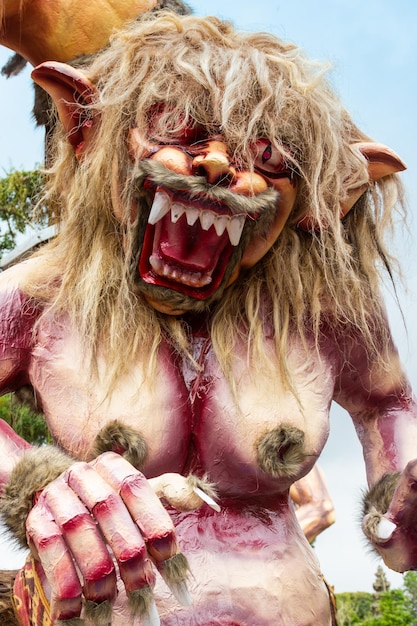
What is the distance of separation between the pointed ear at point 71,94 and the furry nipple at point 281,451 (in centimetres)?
67

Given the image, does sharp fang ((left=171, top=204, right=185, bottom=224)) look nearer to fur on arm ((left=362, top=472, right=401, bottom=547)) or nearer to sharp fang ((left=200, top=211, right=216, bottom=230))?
sharp fang ((left=200, top=211, right=216, bottom=230))

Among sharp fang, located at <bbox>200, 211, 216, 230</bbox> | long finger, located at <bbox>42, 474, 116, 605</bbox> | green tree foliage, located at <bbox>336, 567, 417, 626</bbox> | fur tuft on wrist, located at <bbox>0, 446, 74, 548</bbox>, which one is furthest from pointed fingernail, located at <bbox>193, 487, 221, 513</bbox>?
green tree foliage, located at <bbox>336, 567, 417, 626</bbox>

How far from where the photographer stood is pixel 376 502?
1.92 metres

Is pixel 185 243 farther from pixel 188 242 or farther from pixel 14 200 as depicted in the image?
pixel 14 200

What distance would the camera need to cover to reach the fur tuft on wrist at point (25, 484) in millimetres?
1558

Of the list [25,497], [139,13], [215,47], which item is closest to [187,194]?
[215,47]

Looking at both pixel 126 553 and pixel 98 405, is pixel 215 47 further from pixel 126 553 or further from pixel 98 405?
pixel 126 553

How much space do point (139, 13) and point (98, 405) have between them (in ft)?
4.51

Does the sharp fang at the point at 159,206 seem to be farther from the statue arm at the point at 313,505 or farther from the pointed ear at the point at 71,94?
the statue arm at the point at 313,505

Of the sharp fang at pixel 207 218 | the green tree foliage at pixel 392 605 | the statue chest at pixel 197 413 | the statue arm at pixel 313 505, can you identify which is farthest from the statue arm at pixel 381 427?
the green tree foliage at pixel 392 605

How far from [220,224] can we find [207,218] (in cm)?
3

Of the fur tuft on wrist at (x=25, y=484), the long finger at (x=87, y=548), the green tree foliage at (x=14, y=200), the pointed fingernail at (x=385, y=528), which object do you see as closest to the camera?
the long finger at (x=87, y=548)

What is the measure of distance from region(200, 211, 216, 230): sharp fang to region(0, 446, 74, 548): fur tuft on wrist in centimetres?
46

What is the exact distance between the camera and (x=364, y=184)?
199cm
